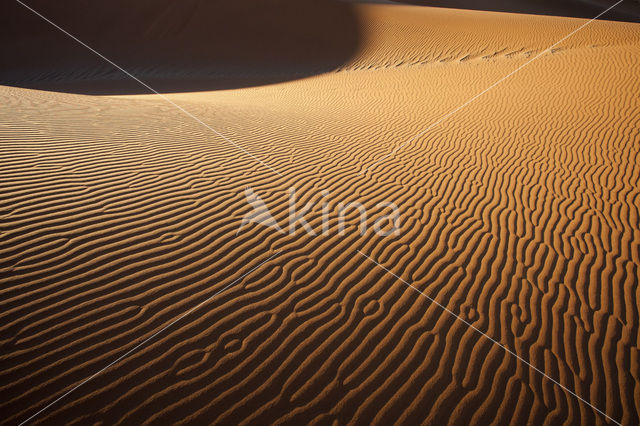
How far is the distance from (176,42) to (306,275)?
1957 cm

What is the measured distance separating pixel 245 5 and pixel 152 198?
67.2ft

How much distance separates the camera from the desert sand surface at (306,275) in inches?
107

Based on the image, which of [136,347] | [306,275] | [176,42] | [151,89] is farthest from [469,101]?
[176,42]

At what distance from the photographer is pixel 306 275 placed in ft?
12.5

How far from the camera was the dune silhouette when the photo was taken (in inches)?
619

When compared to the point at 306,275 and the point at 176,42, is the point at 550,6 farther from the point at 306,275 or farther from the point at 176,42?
the point at 306,275

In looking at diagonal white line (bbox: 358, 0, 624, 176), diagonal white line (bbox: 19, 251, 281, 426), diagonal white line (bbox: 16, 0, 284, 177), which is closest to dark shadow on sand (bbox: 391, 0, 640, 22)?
diagonal white line (bbox: 358, 0, 624, 176)

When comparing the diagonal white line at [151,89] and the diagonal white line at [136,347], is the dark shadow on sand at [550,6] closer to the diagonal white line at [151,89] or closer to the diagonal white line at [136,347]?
the diagonal white line at [151,89]

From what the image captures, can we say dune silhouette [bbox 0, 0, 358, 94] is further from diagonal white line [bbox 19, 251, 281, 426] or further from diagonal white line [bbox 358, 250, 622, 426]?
diagonal white line [bbox 358, 250, 622, 426]

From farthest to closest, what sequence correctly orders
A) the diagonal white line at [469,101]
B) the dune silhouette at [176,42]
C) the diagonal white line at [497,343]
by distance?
the dune silhouette at [176,42] → the diagonal white line at [469,101] → the diagonal white line at [497,343]

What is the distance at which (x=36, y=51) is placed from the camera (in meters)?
16.7

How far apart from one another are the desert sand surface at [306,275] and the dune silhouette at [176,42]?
977 centimetres

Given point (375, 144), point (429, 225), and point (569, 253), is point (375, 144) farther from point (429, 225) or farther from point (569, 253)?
point (569, 253)

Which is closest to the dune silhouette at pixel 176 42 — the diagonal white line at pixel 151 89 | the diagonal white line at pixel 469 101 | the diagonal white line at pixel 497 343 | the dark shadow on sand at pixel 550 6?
the diagonal white line at pixel 151 89
